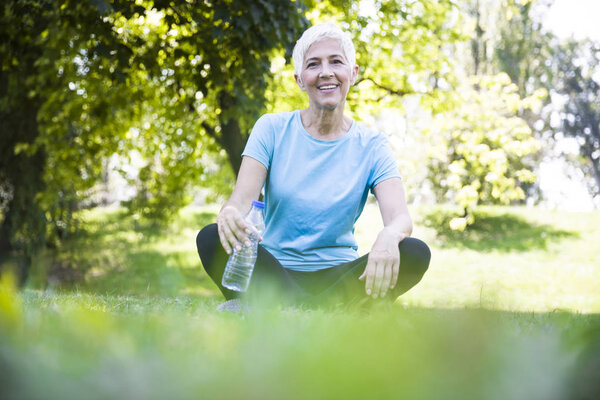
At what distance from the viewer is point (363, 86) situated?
925cm

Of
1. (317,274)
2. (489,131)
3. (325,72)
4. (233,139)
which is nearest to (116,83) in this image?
(233,139)

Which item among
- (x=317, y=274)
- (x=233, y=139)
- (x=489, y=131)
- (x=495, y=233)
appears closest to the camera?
(x=317, y=274)

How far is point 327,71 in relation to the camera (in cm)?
334

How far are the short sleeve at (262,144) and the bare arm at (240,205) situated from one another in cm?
4

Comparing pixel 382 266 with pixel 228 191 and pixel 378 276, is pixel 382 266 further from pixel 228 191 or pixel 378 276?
pixel 228 191

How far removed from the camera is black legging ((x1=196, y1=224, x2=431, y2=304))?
2.82 metres

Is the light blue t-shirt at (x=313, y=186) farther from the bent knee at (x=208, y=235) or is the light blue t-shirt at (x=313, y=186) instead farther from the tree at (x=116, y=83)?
the tree at (x=116, y=83)

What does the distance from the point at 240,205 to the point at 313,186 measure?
528 millimetres

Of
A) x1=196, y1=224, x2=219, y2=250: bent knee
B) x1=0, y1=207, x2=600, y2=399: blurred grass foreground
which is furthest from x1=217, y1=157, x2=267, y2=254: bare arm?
x1=0, y1=207, x2=600, y2=399: blurred grass foreground

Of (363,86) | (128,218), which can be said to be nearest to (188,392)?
(363,86)

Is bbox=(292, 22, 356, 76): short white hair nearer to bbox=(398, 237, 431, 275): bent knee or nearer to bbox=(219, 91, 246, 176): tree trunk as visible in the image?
bbox=(398, 237, 431, 275): bent knee

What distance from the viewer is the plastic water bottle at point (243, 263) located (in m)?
2.93

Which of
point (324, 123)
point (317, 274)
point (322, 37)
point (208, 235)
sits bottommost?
point (317, 274)

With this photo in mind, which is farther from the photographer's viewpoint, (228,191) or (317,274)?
(228,191)
